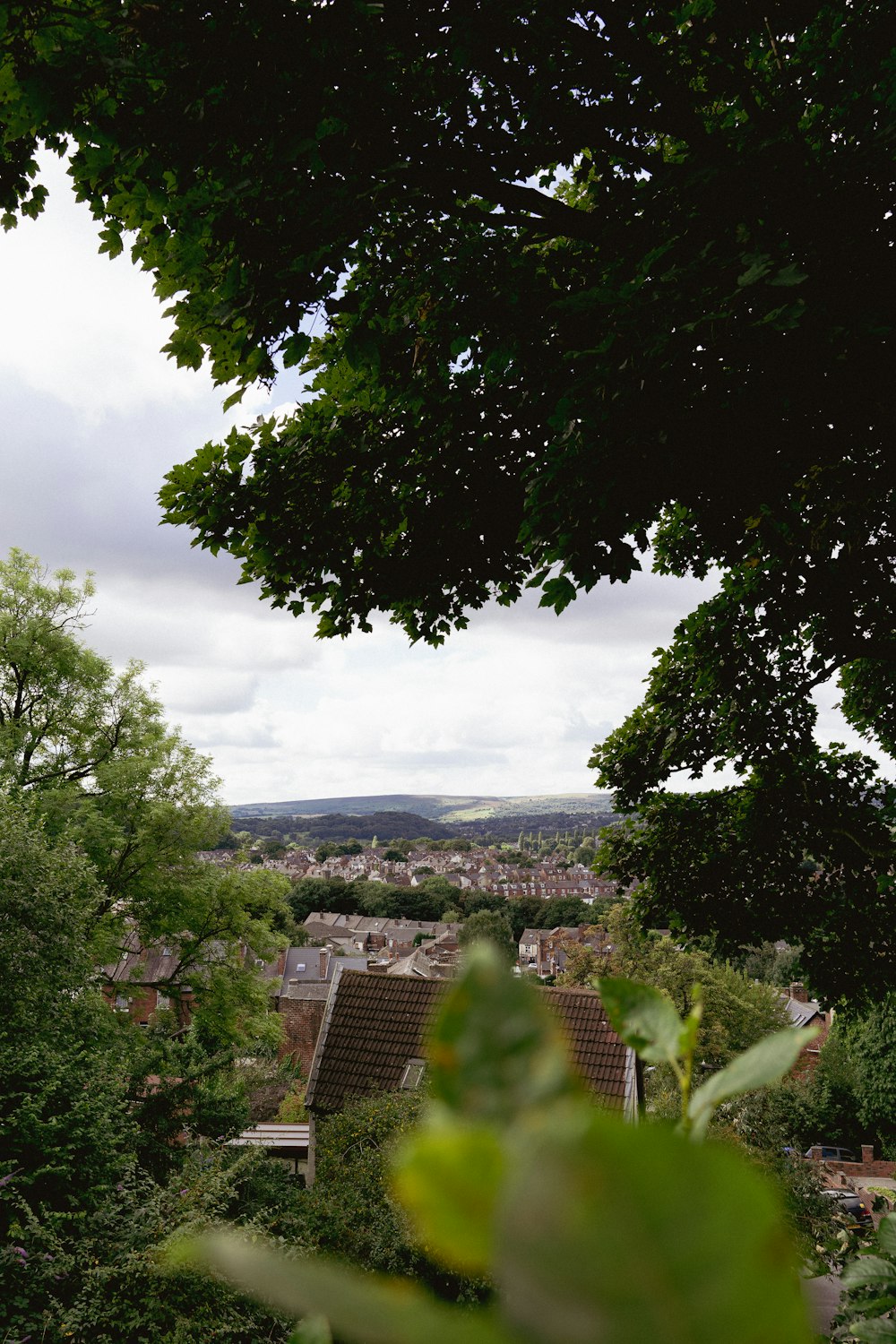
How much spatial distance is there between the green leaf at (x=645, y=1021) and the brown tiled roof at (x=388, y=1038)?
1154 cm

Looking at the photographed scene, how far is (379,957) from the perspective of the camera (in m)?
56.0

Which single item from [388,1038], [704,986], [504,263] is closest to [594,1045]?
[388,1038]

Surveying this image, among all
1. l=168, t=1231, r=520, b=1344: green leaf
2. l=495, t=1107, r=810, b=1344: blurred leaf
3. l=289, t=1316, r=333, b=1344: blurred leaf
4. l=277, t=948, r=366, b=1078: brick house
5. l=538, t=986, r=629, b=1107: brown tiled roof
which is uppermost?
l=495, t=1107, r=810, b=1344: blurred leaf

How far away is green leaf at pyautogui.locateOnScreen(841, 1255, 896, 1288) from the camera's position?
1.27 meters

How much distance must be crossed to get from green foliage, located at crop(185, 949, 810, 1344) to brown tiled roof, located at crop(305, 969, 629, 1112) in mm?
11828

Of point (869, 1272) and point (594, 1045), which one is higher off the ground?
point (869, 1272)

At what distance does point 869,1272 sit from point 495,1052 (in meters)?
1.59

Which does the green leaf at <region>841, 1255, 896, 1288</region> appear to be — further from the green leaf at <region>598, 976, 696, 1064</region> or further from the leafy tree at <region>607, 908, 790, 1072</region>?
the leafy tree at <region>607, 908, 790, 1072</region>

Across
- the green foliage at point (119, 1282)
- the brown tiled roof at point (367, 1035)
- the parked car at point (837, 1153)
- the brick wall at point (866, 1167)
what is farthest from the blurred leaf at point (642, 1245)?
the parked car at point (837, 1153)

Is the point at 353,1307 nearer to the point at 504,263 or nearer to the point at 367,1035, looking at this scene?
the point at 504,263

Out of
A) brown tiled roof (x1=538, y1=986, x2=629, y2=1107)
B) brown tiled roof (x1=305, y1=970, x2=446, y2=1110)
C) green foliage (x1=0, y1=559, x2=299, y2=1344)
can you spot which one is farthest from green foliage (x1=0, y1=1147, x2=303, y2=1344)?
Answer: brown tiled roof (x1=538, y1=986, x2=629, y2=1107)

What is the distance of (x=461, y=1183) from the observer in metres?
0.20

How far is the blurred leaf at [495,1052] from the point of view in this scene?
0.72ft

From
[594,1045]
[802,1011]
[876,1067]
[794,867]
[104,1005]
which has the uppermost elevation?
[794,867]
